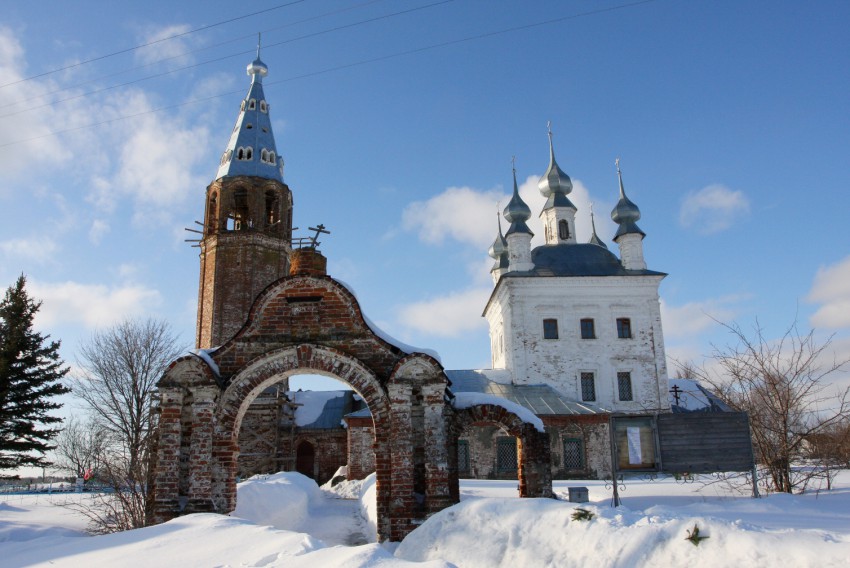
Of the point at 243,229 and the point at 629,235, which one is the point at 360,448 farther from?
the point at 629,235

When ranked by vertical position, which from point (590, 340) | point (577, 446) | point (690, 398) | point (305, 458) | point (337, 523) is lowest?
point (337, 523)

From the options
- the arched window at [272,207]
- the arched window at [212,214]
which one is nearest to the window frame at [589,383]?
the arched window at [272,207]

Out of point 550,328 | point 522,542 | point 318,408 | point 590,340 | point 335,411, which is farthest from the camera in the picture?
point 550,328

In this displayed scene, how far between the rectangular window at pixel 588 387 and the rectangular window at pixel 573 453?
4609 millimetres

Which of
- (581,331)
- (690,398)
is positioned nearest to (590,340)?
(581,331)

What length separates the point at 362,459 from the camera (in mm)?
23812

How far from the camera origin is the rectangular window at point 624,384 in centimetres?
2918

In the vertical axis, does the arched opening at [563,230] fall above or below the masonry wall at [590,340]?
above

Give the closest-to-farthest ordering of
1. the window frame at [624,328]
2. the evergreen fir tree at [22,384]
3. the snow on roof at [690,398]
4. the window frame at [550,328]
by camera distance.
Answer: the evergreen fir tree at [22,384] → the snow on roof at [690,398] → the window frame at [550,328] → the window frame at [624,328]

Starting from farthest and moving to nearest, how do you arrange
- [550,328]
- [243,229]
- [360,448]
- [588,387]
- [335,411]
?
[550,328] < [588,387] < [335,411] < [243,229] < [360,448]

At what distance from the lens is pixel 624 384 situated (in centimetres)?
2938

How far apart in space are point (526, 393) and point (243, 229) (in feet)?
46.8

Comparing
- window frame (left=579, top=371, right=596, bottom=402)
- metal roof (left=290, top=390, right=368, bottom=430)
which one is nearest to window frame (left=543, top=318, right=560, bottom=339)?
window frame (left=579, top=371, right=596, bottom=402)

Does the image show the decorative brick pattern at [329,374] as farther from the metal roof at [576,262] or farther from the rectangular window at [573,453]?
the metal roof at [576,262]
